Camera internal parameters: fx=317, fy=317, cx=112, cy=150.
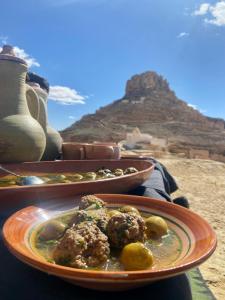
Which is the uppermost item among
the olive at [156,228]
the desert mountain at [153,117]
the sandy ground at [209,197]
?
the desert mountain at [153,117]

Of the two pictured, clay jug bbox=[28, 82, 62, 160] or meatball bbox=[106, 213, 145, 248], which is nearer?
meatball bbox=[106, 213, 145, 248]

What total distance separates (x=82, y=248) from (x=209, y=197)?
3.93m

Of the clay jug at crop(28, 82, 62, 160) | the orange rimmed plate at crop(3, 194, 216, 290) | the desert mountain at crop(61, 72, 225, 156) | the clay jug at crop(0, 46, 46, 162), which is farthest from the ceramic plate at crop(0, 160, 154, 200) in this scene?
the desert mountain at crop(61, 72, 225, 156)

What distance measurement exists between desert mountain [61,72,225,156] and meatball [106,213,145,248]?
27.1 meters

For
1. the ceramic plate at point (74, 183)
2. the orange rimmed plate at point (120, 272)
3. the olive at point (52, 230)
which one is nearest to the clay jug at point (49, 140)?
the ceramic plate at point (74, 183)

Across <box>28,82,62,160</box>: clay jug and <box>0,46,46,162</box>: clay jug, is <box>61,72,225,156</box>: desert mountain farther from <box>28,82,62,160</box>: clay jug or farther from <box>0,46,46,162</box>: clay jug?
<box>0,46,46,162</box>: clay jug

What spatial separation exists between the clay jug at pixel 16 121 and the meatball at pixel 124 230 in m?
0.84

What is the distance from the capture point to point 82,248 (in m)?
0.49

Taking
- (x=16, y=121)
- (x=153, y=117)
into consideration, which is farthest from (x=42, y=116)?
(x=153, y=117)

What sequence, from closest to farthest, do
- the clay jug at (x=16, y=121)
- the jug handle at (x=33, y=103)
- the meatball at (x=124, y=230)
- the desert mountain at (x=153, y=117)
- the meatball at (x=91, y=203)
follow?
the meatball at (x=124, y=230)
the meatball at (x=91, y=203)
the clay jug at (x=16, y=121)
the jug handle at (x=33, y=103)
the desert mountain at (x=153, y=117)

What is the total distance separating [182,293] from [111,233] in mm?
151

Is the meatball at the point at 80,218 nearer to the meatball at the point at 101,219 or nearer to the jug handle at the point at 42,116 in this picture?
the meatball at the point at 101,219

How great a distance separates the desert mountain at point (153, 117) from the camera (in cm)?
3028

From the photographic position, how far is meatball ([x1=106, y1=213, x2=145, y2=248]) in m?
0.55
